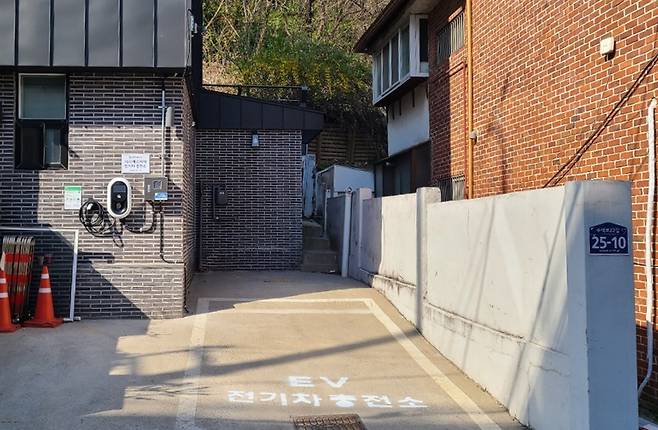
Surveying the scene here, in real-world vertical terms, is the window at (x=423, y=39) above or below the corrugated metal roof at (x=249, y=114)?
above

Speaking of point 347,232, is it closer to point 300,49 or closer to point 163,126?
point 163,126

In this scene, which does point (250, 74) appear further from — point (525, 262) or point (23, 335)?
point (525, 262)

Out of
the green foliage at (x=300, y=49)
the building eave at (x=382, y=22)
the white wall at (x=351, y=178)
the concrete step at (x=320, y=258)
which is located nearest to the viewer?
the building eave at (x=382, y=22)

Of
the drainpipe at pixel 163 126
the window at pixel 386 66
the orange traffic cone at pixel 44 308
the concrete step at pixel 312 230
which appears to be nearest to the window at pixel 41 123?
the drainpipe at pixel 163 126

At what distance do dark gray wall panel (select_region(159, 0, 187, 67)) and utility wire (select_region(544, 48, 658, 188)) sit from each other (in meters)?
5.00

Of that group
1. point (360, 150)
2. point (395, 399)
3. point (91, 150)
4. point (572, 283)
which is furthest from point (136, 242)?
point (360, 150)

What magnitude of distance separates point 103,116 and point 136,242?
180cm

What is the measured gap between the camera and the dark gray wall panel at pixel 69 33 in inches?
340

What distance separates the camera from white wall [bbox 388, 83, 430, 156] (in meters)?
14.1

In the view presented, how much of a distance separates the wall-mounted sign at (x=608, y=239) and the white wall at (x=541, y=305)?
45 mm

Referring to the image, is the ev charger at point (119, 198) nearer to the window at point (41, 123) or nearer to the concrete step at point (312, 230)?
the window at point (41, 123)

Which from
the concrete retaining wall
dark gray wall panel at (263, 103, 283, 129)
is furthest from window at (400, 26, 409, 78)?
the concrete retaining wall

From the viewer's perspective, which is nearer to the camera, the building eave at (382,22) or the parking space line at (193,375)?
the parking space line at (193,375)

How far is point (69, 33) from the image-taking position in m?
8.70
